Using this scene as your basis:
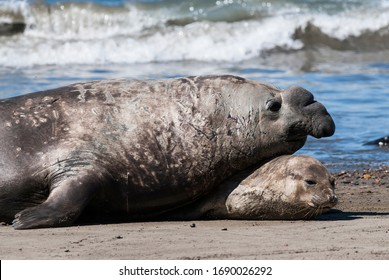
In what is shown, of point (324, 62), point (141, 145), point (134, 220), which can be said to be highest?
point (141, 145)

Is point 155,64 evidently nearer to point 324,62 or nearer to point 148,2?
point 324,62

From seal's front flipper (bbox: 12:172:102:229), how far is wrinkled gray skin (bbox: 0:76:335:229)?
0.02 metres

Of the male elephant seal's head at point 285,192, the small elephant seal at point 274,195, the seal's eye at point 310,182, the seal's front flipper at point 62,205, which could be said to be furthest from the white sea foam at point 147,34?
the seal's eye at point 310,182

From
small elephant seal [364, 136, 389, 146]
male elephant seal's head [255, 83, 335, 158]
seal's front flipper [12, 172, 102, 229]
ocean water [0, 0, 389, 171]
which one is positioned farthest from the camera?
ocean water [0, 0, 389, 171]

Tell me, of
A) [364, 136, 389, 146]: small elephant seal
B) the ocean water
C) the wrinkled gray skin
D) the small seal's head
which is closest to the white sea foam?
the ocean water

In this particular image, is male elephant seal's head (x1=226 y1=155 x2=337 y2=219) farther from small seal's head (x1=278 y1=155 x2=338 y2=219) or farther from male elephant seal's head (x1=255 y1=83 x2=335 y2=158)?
male elephant seal's head (x1=255 y1=83 x2=335 y2=158)

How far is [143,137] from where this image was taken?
7.98 m

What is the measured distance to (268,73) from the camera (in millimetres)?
18578

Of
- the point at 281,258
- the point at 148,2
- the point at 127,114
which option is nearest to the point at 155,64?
the point at 148,2

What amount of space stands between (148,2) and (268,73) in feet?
28.0

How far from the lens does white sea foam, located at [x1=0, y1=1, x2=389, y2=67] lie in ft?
71.8

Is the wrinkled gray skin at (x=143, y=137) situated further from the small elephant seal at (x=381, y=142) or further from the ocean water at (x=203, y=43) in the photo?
the ocean water at (x=203, y=43)

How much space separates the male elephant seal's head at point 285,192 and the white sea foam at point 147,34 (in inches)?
520

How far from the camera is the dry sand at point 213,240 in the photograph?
615 centimetres
